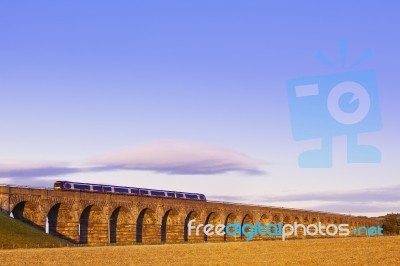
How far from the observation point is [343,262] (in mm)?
35781

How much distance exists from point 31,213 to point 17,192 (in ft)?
10.4

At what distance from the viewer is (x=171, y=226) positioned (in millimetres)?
85875

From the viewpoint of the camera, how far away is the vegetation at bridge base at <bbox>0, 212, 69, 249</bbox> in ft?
167

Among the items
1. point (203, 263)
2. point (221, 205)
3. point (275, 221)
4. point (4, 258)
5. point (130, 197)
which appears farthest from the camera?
point (275, 221)

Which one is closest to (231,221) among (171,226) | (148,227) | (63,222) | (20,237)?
(171,226)

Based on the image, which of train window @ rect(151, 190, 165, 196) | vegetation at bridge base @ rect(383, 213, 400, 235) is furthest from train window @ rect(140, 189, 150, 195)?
vegetation at bridge base @ rect(383, 213, 400, 235)

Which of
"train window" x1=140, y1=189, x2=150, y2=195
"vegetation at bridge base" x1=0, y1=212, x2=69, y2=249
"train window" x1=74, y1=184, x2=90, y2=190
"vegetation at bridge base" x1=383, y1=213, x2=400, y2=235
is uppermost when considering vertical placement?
"train window" x1=74, y1=184, x2=90, y2=190

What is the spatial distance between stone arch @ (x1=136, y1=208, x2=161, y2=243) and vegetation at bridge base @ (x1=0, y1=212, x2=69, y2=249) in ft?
71.7

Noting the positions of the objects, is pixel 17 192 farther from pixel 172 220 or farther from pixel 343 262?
pixel 343 262

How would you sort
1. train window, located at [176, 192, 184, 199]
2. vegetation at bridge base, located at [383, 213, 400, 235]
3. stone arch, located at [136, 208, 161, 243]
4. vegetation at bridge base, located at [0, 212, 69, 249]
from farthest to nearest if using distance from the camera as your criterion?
vegetation at bridge base, located at [383, 213, 400, 235], train window, located at [176, 192, 184, 199], stone arch, located at [136, 208, 161, 243], vegetation at bridge base, located at [0, 212, 69, 249]

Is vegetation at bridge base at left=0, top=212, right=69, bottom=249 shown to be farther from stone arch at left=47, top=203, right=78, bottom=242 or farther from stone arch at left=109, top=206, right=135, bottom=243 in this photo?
stone arch at left=109, top=206, right=135, bottom=243

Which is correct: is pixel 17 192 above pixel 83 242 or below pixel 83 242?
above

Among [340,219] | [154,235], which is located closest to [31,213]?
[154,235]

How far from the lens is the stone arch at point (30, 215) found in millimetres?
61969
